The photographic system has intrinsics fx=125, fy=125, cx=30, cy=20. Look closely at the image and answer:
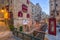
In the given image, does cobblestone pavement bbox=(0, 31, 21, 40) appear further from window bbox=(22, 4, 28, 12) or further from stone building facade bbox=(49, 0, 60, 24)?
stone building facade bbox=(49, 0, 60, 24)

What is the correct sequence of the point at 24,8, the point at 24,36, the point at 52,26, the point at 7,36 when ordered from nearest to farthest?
the point at 52,26
the point at 24,36
the point at 24,8
the point at 7,36

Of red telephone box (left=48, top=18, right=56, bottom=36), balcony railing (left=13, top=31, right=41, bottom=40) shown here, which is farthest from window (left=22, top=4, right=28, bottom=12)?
red telephone box (left=48, top=18, right=56, bottom=36)

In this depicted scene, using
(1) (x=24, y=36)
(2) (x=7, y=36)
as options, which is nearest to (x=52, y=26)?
(1) (x=24, y=36)

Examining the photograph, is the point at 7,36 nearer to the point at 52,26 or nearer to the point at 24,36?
the point at 24,36

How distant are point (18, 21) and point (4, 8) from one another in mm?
352

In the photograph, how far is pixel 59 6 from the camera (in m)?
1.21

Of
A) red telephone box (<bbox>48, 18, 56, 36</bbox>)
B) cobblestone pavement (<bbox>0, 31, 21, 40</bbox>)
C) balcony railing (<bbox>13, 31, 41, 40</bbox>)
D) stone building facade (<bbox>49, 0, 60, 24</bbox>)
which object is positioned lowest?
cobblestone pavement (<bbox>0, 31, 21, 40</bbox>)

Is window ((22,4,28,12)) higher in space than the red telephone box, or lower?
higher

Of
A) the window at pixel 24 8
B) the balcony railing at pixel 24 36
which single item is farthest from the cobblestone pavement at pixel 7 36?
the window at pixel 24 8

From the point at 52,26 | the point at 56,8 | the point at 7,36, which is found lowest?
the point at 7,36

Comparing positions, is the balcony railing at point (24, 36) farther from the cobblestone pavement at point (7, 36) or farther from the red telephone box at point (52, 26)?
the red telephone box at point (52, 26)

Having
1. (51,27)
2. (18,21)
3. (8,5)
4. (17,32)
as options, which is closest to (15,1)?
(8,5)

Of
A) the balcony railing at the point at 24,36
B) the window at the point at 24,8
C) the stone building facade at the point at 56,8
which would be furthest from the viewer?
the window at the point at 24,8

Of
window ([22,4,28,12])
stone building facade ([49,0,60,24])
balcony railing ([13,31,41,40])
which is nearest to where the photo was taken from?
stone building facade ([49,0,60,24])
